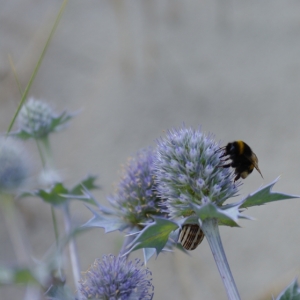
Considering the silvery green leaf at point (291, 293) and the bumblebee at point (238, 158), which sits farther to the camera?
the bumblebee at point (238, 158)

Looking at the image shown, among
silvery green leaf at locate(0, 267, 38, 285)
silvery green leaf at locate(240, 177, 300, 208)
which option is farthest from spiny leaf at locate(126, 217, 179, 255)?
silvery green leaf at locate(0, 267, 38, 285)

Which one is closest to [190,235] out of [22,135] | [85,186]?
[85,186]

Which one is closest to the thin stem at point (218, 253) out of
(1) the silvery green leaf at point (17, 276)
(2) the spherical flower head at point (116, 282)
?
(2) the spherical flower head at point (116, 282)

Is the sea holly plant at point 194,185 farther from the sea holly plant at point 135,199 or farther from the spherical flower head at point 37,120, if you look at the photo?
the spherical flower head at point 37,120

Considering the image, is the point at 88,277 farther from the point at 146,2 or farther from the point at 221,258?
the point at 146,2

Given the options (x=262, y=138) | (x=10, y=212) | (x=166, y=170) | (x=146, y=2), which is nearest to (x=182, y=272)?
(x=262, y=138)

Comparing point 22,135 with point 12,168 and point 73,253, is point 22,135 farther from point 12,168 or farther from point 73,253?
point 73,253

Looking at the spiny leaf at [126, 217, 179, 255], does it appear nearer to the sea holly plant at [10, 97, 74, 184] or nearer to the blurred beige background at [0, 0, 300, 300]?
the sea holly plant at [10, 97, 74, 184]
